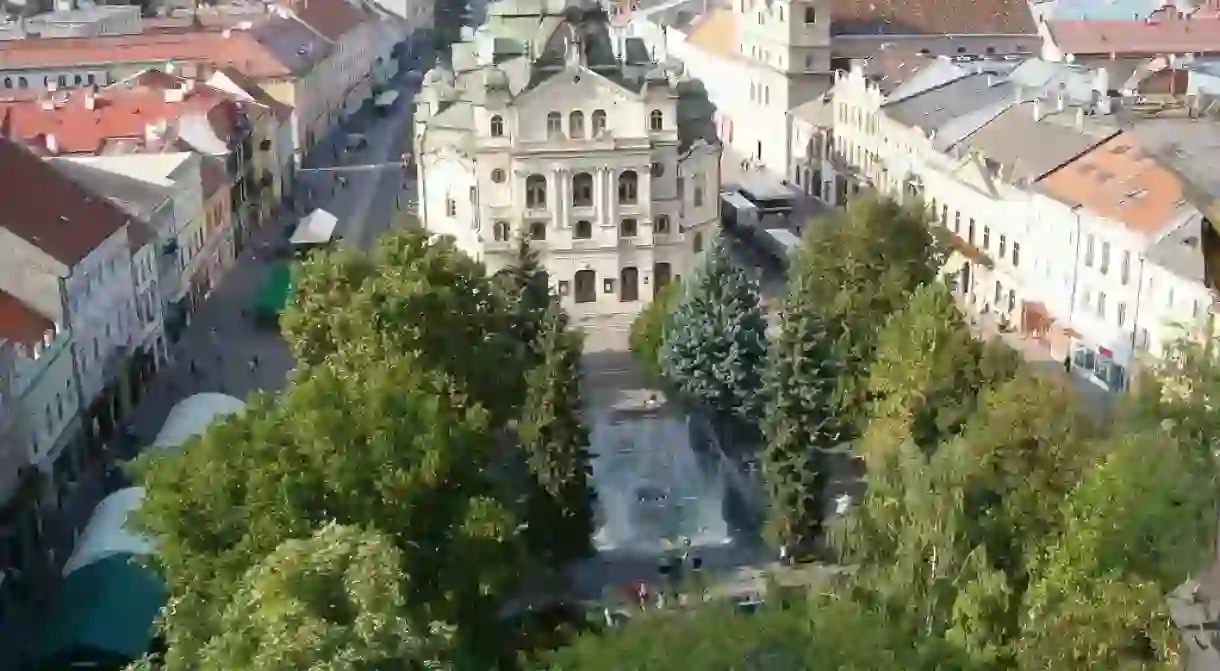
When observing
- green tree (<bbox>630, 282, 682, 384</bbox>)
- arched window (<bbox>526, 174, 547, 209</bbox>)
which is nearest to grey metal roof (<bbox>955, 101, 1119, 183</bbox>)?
green tree (<bbox>630, 282, 682, 384</bbox>)

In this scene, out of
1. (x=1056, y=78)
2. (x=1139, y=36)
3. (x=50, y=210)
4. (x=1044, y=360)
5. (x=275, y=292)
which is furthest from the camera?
(x=1139, y=36)

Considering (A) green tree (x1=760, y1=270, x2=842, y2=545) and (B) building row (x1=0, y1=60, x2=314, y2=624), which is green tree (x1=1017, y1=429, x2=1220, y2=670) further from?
(B) building row (x1=0, y1=60, x2=314, y2=624)

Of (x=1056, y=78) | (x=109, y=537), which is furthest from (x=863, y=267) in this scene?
(x=1056, y=78)

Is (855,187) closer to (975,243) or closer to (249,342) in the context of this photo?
(975,243)

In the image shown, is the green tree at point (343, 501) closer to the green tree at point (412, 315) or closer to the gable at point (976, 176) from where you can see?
the green tree at point (412, 315)

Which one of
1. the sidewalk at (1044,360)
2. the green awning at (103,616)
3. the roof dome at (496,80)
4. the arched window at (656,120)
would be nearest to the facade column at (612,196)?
the arched window at (656,120)

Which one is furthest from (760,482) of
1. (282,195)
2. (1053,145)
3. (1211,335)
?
(282,195)

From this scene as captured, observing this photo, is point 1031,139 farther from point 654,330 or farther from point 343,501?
point 343,501
